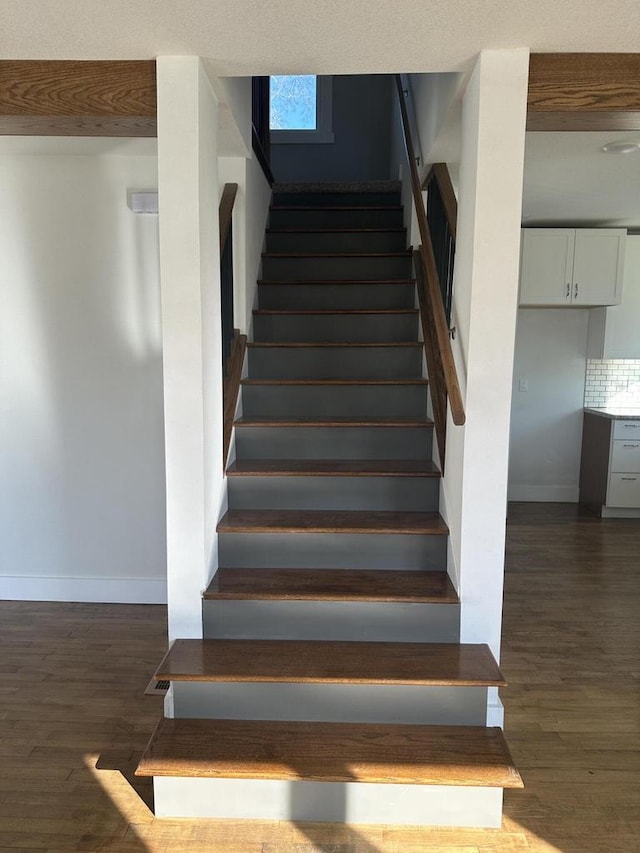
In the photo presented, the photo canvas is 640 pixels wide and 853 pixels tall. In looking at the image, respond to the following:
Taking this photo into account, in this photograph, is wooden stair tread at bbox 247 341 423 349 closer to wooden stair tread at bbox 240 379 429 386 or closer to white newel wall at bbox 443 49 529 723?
wooden stair tread at bbox 240 379 429 386

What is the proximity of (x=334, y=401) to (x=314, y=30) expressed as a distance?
6.02ft

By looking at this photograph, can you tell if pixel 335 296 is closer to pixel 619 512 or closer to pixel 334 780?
pixel 334 780

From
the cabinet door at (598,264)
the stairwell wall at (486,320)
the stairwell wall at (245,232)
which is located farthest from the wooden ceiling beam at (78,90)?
the cabinet door at (598,264)

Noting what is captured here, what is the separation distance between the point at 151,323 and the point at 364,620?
2.07 metres

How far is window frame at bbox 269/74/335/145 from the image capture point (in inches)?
236

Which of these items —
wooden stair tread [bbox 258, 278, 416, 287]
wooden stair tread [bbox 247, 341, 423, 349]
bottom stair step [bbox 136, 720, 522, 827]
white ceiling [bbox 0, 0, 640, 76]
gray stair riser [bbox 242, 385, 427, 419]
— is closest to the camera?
white ceiling [bbox 0, 0, 640, 76]

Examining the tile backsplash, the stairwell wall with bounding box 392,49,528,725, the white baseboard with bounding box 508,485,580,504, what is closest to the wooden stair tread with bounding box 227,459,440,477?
the stairwell wall with bounding box 392,49,528,725

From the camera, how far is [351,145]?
6043mm

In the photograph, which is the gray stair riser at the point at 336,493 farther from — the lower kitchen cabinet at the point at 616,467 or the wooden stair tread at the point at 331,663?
the lower kitchen cabinet at the point at 616,467

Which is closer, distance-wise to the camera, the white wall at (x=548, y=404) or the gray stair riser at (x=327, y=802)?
the gray stair riser at (x=327, y=802)

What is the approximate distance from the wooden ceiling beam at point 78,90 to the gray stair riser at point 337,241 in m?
1.89

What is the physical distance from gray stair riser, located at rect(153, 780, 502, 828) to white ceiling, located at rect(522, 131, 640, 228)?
297 centimetres

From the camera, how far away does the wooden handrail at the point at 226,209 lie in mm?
3061

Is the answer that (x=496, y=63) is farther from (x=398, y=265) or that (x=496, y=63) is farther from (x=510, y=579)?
(x=510, y=579)
